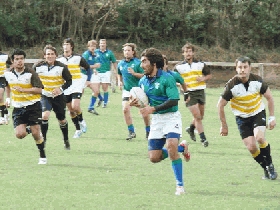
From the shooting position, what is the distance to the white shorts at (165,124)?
9422 millimetres

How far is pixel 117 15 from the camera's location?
34.0m

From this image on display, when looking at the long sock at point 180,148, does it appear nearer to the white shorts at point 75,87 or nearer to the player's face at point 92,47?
the white shorts at point 75,87

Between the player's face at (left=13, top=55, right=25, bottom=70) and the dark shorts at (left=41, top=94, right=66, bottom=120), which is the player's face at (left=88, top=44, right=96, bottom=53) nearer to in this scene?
the dark shorts at (left=41, top=94, right=66, bottom=120)

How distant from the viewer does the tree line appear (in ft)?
109

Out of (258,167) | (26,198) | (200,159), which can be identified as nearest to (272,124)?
(258,167)

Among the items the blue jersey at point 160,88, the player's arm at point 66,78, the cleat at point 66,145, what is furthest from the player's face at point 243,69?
the cleat at point 66,145

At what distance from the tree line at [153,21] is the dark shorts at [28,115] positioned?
71.6 feet

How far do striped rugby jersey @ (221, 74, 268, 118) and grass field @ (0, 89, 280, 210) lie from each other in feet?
3.10

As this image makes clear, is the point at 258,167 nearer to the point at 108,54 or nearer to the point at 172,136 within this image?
the point at 172,136

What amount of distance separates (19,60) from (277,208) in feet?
15.4

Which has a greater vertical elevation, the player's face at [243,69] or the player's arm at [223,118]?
the player's face at [243,69]

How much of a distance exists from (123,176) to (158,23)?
23.9 m

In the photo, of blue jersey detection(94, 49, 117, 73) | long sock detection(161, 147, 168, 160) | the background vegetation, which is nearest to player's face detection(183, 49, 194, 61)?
long sock detection(161, 147, 168, 160)

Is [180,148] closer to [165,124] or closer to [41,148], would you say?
[165,124]
